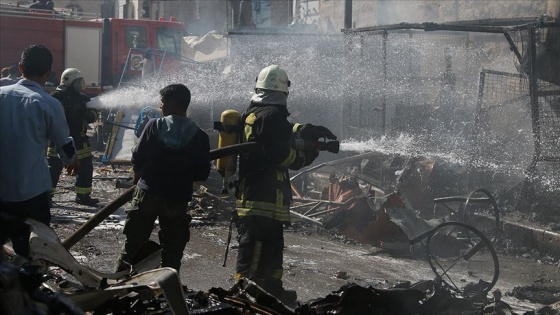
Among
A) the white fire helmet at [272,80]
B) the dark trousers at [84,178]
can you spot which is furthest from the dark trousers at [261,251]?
the dark trousers at [84,178]

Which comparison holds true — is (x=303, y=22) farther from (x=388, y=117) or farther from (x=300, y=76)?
(x=388, y=117)

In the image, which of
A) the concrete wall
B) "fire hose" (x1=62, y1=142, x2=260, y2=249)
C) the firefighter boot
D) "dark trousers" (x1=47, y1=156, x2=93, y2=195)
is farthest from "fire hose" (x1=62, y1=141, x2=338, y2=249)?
the concrete wall

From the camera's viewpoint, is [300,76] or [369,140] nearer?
[369,140]

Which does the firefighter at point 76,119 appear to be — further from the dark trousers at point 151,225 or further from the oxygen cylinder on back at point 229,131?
the dark trousers at point 151,225

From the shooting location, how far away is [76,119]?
991 cm

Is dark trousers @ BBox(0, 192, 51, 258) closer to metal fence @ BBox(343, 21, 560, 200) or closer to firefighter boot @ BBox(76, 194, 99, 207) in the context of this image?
firefighter boot @ BBox(76, 194, 99, 207)

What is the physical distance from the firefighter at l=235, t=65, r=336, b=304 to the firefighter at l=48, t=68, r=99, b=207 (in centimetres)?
506

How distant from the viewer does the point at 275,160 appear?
5277 millimetres

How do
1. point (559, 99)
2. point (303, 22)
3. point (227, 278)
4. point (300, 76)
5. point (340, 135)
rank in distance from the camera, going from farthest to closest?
point (303, 22) < point (300, 76) < point (340, 135) < point (559, 99) < point (227, 278)

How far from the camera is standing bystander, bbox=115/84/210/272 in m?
5.01

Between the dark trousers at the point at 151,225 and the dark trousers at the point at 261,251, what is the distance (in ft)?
1.41

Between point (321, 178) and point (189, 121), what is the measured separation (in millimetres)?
6283

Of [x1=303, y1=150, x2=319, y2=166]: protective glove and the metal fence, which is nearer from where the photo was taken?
[x1=303, y1=150, x2=319, y2=166]: protective glove

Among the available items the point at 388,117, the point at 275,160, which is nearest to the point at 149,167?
the point at 275,160
